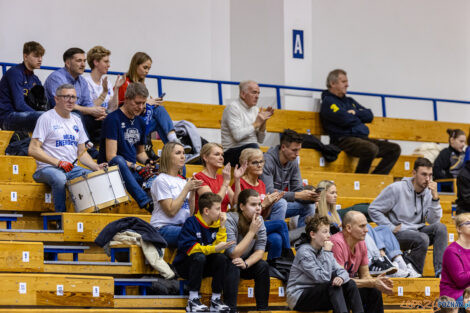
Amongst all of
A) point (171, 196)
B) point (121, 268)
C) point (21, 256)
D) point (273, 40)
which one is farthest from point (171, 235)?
point (273, 40)

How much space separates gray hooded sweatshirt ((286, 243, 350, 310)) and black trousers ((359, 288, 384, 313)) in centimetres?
26

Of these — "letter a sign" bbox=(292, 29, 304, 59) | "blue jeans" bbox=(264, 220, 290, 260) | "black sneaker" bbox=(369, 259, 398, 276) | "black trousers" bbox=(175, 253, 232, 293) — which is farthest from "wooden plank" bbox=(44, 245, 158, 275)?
"letter a sign" bbox=(292, 29, 304, 59)

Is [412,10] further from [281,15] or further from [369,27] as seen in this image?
[281,15]

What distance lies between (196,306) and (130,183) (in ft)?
4.85

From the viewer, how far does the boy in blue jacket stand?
6125 mm

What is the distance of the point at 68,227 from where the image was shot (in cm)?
678

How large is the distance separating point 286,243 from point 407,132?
4722 millimetres

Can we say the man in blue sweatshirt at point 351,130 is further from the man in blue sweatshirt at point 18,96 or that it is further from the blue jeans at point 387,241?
the man in blue sweatshirt at point 18,96

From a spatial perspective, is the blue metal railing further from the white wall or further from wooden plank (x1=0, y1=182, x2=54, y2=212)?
wooden plank (x1=0, y1=182, x2=54, y2=212)

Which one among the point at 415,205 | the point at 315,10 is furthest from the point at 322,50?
the point at 415,205

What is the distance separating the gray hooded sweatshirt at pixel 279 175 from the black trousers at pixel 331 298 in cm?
143

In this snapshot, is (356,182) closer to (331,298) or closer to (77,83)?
(77,83)

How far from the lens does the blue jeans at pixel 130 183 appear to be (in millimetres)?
7176

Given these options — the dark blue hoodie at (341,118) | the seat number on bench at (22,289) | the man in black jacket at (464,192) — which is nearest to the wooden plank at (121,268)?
the seat number on bench at (22,289)
